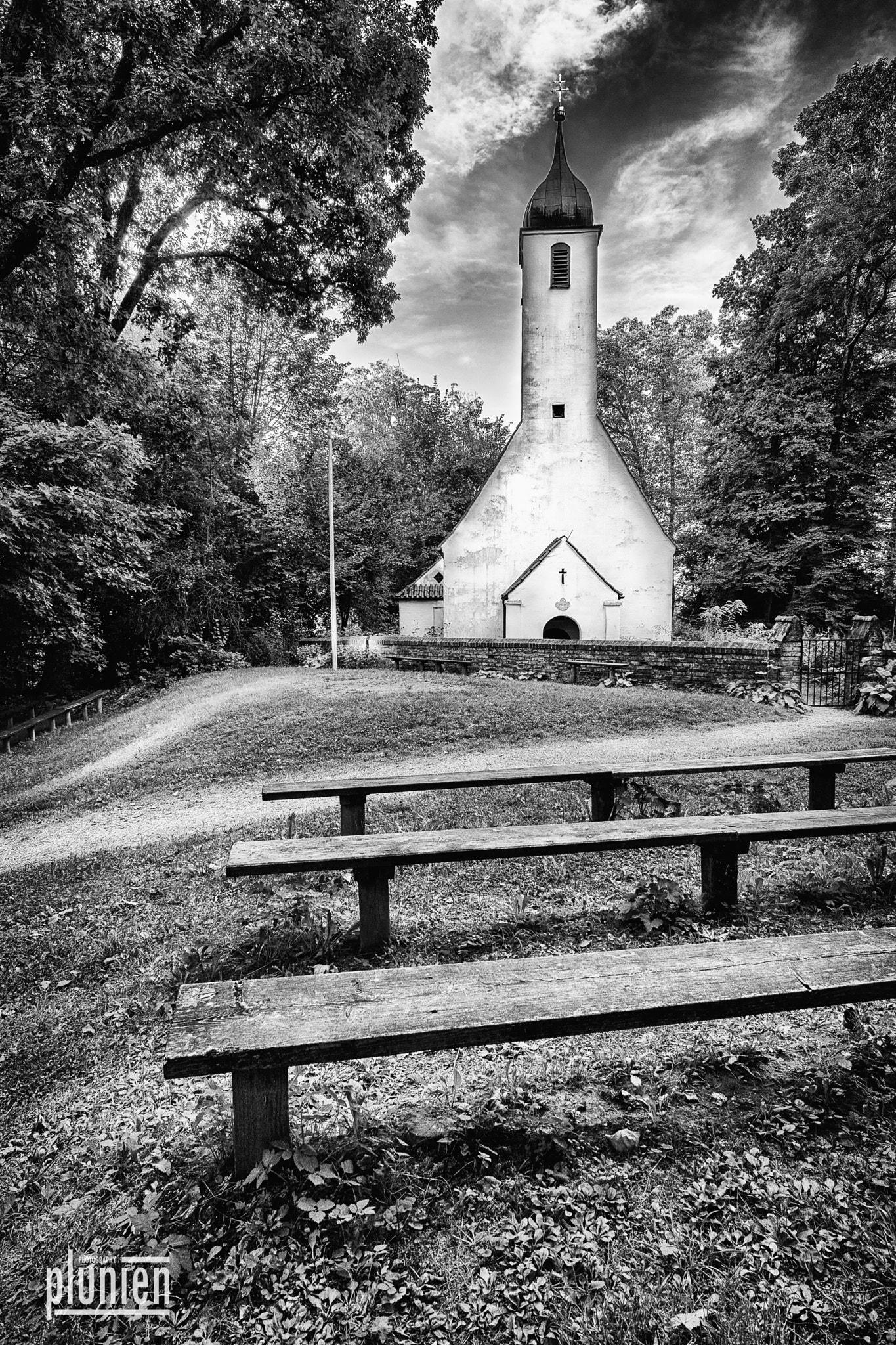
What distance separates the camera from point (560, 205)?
20.5m

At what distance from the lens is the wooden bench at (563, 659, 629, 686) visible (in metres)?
13.2

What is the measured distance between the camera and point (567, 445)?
19938 mm

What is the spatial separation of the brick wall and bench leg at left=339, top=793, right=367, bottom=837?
9665 mm

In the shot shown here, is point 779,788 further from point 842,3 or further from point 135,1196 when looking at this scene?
point 842,3

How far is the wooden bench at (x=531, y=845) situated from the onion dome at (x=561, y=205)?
72.7ft

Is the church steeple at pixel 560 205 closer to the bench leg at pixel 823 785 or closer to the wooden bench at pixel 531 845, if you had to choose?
the bench leg at pixel 823 785

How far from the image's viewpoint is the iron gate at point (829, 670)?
1219 cm

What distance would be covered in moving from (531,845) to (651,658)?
414 inches

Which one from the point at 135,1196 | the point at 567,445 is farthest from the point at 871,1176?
the point at 567,445

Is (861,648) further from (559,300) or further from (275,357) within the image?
(275,357)

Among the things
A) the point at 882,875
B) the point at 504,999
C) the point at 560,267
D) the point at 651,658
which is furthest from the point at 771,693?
the point at 560,267

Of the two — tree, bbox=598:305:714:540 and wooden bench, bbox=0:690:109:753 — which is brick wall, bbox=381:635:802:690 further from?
tree, bbox=598:305:714:540

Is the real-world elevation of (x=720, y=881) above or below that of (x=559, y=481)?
below

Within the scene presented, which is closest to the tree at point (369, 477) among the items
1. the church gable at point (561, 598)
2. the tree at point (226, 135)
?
the church gable at point (561, 598)
